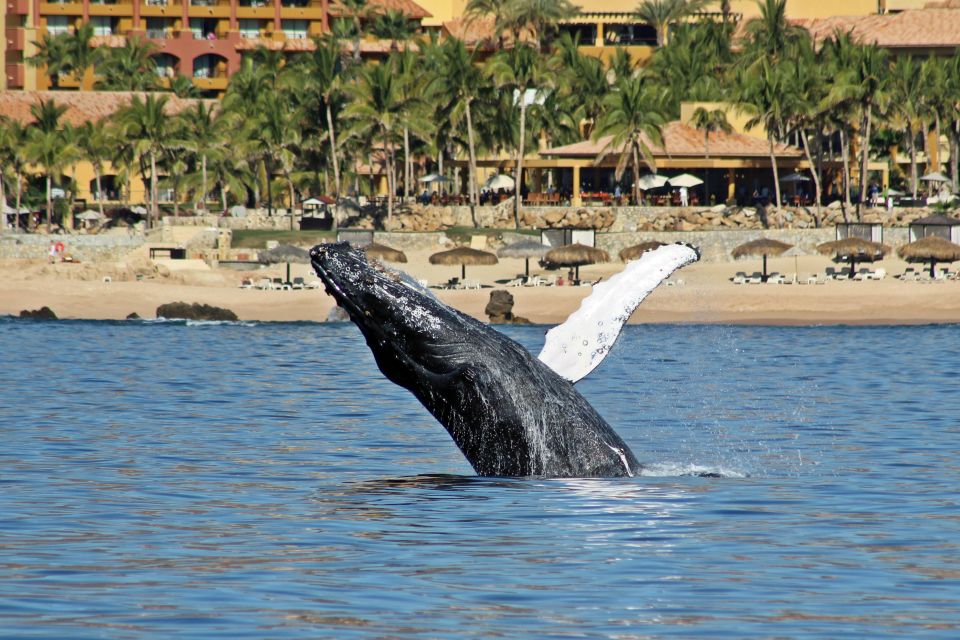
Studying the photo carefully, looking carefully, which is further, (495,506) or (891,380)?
(891,380)

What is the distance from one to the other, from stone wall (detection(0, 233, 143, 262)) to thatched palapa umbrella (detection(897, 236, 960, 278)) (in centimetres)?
3869

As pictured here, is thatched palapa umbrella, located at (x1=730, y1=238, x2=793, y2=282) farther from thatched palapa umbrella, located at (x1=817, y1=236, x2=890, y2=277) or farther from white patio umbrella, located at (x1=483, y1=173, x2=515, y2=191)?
white patio umbrella, located at (x1=483, y1=173, x2=515, y2=191)

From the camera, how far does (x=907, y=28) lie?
126938 millimetres

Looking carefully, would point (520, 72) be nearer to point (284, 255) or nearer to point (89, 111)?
point (284, 255)

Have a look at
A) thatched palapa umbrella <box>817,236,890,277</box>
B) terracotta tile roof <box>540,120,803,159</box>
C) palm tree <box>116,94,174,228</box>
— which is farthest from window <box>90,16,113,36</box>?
thatched palapa umbrella <box>817,236,890,277</box>

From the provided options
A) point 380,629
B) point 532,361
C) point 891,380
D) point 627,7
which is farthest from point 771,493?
point 627,7

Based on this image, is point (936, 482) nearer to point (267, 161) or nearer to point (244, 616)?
point (244, 616)

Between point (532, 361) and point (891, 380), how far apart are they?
81.3ft

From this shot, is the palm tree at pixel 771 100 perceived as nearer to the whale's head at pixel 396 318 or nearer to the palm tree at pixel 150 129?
the palm tree at pixel 150 129

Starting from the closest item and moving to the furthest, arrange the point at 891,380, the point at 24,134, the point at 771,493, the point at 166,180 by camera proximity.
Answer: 1. the point at 771,493
2. the point at 891,380
3. the point at 24,134
4. the point at 166,180

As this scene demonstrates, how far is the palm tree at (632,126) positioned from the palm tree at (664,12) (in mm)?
44443

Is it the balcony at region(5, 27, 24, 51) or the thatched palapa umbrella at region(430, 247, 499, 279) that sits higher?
the balcony at region(5, 27, 24, 51)

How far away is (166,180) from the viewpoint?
110 meters

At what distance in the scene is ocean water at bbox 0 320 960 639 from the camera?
38.3ft
